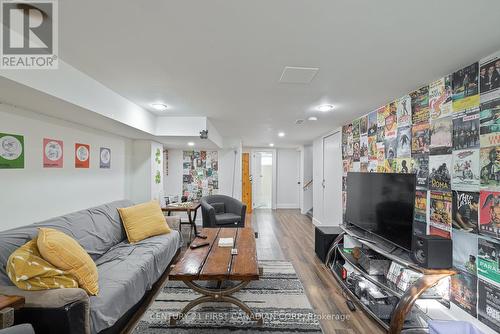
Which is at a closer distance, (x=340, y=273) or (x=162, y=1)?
(x=162, y=1)

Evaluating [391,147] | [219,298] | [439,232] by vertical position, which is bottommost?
[219,298]

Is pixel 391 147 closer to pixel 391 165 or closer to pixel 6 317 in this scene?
pixel 391 165

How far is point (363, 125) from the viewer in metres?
Result: 3.25

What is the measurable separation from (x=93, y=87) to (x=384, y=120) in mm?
3255

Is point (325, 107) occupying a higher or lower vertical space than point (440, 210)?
higher

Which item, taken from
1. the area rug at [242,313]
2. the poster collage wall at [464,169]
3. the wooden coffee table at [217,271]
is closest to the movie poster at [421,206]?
the poster collage wall at [464,169]

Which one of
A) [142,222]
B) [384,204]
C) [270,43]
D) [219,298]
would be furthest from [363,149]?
[142,222]

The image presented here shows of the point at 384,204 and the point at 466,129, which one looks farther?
the point at 384,204

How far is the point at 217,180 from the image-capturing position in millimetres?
5746

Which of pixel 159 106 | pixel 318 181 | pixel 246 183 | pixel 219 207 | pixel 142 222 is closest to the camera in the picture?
pixel 142 222

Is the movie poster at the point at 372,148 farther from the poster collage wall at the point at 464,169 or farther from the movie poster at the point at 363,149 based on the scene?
the poster collage wall at the point at 464,169

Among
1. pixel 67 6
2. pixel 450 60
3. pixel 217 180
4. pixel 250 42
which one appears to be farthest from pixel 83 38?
pixel 217 180

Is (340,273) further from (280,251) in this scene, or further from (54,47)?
(54,47)

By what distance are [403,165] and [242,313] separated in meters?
2.28
